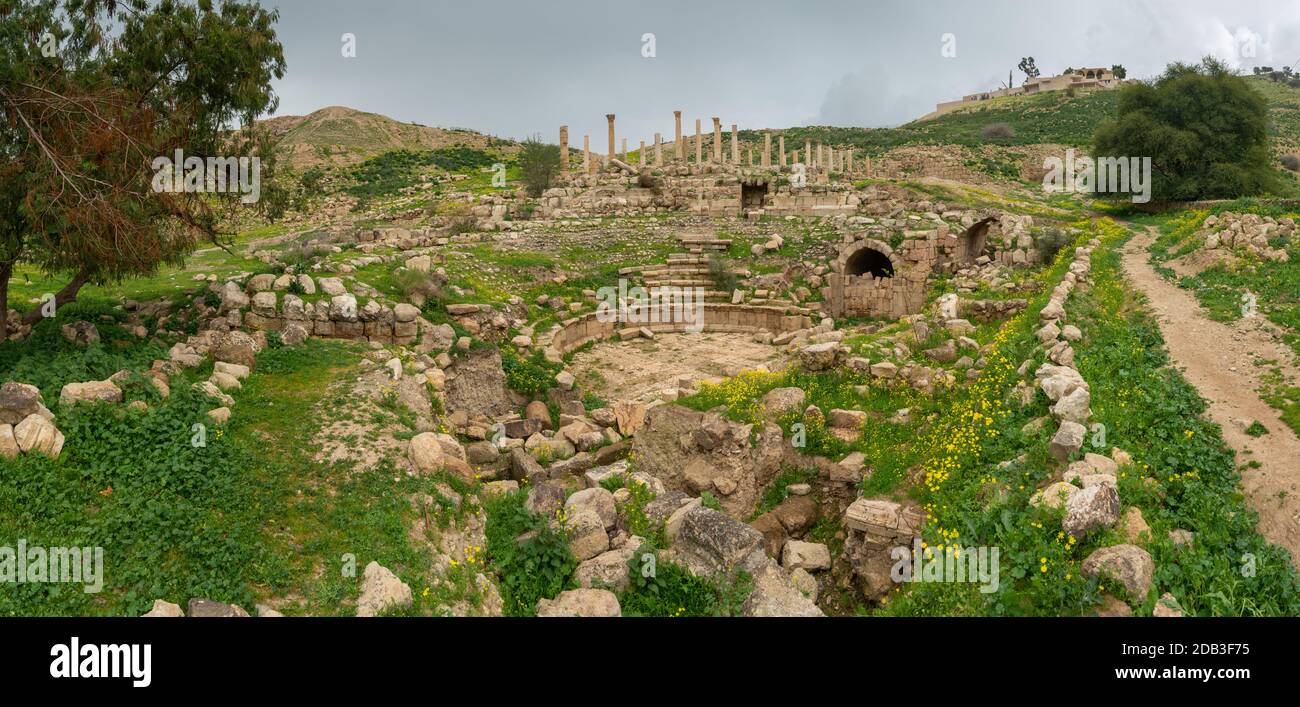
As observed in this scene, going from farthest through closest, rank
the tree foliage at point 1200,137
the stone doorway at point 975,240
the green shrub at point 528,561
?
1. the tree foliage at point 1200,137
2. the stone doorway at point 975,240
3. the green shrub at point 528,561

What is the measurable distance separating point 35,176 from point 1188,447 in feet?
48.5

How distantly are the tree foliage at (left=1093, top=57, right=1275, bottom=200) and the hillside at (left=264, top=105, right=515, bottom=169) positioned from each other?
5690cm

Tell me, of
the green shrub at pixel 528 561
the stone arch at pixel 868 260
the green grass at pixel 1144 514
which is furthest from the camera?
the stone arch at pixel 868 260

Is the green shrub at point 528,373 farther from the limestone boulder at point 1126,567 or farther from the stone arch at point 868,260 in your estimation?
the stone arch at point 868,260

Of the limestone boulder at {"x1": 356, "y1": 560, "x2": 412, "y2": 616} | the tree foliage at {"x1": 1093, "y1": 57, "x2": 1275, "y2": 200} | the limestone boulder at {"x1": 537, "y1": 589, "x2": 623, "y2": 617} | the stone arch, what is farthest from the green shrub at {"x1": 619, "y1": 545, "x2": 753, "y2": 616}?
the tree foliage at {"x1": 1093, "y1": 57, "x2": 1275, "y2": 200}

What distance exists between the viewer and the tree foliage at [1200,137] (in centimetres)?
3231

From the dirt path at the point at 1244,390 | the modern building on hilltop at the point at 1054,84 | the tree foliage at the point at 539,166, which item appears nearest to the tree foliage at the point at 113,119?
the dirt path at the point at 1244,390

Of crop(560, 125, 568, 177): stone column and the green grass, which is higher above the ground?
crop(560, 125, 568, 177): stone column

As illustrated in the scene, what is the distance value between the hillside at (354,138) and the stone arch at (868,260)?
163 ft

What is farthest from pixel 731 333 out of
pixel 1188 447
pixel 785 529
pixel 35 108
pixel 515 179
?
pixel 515 179

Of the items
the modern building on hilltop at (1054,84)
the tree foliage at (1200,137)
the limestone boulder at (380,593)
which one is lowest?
the limestone boulder at (380,593)

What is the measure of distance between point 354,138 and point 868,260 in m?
58.6

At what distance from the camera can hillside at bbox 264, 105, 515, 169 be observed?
63.3 m

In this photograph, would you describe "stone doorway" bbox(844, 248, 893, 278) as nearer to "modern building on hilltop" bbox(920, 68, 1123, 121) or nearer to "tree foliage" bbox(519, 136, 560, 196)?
"tree foliage" bbox(519, 136, 560, 196)
